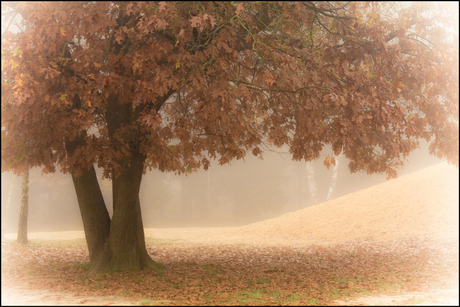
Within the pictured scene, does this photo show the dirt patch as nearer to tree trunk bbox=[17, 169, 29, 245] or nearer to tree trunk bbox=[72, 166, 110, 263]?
tree trunk bbox=[72, 166, 110, 263]

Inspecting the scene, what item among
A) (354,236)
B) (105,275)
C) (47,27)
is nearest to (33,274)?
(105,275)

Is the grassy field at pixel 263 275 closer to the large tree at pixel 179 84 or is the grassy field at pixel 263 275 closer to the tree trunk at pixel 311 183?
the large tree at pixel 179 84

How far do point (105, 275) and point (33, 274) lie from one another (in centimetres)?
249

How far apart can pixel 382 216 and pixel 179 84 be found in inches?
580

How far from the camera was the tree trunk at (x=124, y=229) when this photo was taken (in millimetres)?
9898

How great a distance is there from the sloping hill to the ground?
54 millimetres

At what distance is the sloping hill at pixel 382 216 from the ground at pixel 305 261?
5 centimetres

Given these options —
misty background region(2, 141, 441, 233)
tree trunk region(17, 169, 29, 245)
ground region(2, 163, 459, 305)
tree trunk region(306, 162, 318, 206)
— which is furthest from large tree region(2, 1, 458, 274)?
misty background region(2, 141, 441, 233)

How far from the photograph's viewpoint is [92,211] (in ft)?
33.5

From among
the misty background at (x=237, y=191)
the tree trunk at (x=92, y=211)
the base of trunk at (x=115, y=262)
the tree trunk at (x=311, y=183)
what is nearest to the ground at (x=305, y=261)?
the base of trunk at (x=115, y=262)

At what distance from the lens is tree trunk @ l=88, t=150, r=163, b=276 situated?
32.5ft

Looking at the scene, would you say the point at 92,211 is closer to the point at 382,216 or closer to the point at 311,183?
the point at 382,216

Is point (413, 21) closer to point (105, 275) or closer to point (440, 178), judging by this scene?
point (105, 275)

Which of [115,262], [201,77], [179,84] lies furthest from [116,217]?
[201,77]
